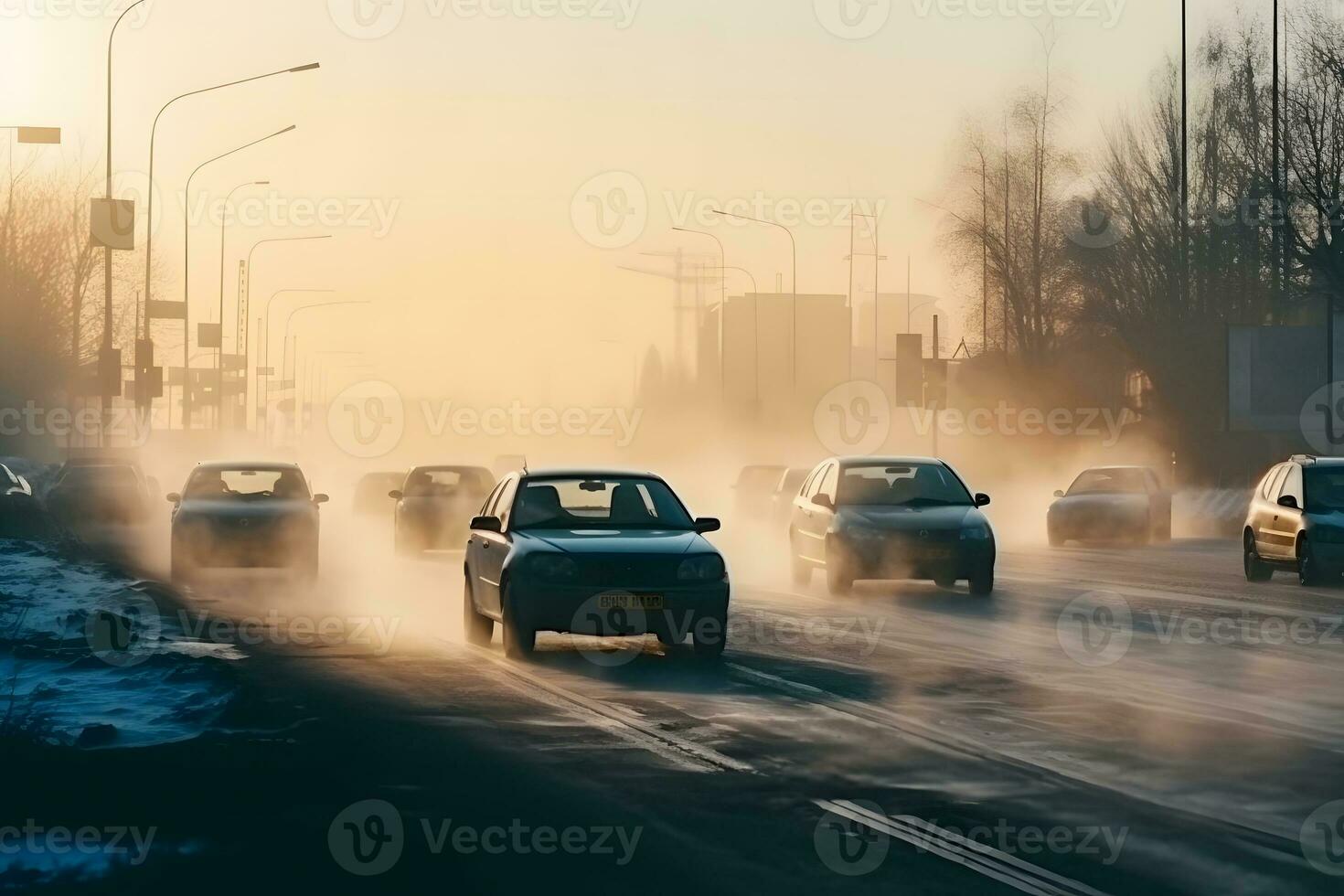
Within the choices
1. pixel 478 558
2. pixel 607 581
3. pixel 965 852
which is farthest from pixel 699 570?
pixel 965 852

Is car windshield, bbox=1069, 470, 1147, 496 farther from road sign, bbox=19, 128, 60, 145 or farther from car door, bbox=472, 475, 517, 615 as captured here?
car door, bbox=472, 475, 517, 615

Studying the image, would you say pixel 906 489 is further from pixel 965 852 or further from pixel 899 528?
pixel 965 852

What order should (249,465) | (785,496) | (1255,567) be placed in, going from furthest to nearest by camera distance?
1. (785,496)
2. (1255,567)
3. (249,465)

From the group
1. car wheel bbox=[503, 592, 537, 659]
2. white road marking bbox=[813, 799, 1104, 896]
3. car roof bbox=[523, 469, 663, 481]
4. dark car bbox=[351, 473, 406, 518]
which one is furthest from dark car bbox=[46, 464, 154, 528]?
white road marking bbox=[813, 799, 1104, 896]

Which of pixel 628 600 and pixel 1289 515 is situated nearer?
pixel 628 600

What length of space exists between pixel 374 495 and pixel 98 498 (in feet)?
28.2

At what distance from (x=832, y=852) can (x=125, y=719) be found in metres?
6.31

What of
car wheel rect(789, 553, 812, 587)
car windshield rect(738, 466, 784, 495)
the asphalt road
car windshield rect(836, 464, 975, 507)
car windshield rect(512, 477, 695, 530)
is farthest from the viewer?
car windshield rect(738, 466, 784, 495)

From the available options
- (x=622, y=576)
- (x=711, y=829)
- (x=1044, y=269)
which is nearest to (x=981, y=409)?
(x=1044, y=269)

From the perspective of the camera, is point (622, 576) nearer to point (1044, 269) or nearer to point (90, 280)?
point (1044, 269)

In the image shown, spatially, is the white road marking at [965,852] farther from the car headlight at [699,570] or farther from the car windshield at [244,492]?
the car windshield at [244,492]

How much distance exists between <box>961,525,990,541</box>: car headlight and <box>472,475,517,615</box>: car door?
23.7ft

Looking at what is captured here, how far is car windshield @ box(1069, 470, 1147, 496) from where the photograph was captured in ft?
140

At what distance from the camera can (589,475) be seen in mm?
18156
